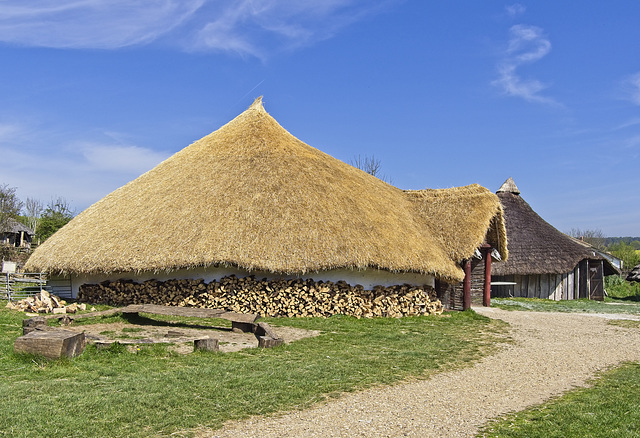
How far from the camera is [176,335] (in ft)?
38.9

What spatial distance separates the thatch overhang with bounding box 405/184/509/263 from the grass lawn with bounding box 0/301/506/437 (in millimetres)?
7617

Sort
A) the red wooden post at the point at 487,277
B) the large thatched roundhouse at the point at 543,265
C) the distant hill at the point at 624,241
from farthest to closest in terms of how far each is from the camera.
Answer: the distant hill at the point at 624,241
the large thatched roundhouse at the point at 543,265
the red wooden post at the point at 487,277

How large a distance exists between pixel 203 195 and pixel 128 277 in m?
3.52

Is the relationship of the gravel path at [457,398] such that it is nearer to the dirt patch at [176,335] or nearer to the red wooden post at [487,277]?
the dirt patch at [176,335]

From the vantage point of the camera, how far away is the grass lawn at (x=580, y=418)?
5.83 meters

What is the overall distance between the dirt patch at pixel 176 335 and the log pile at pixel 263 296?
2.22m

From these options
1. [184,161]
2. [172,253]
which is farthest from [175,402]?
[184,161]

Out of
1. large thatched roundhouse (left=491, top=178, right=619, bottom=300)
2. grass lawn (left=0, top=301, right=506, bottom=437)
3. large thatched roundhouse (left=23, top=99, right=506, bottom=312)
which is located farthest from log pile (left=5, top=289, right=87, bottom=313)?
large thatched roundhouse (left=491, top=178, right=619, bottom=300)

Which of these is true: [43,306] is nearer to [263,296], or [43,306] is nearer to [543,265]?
[263,296]

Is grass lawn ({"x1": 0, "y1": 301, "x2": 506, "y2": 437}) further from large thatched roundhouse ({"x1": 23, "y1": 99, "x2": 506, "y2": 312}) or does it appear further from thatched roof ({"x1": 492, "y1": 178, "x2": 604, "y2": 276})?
thatched roof ({"x1": 492, "y1": 178, "x2": 604, "y2": 276})

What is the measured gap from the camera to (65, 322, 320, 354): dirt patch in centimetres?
1062

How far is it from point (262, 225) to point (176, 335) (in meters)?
5.46

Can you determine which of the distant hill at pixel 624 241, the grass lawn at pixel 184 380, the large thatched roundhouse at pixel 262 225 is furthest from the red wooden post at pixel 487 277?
the distant hill at pixel 624 241

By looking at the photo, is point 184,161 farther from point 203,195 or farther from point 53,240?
point 53,240
